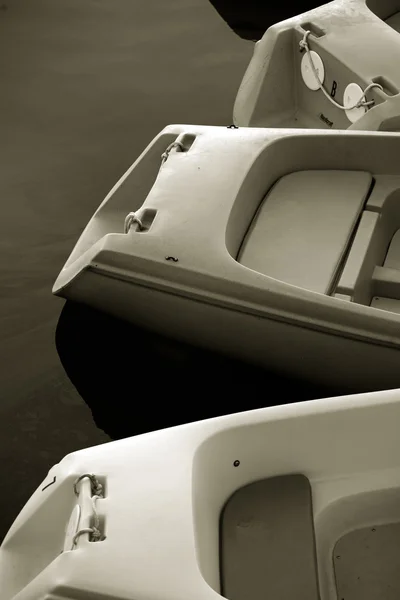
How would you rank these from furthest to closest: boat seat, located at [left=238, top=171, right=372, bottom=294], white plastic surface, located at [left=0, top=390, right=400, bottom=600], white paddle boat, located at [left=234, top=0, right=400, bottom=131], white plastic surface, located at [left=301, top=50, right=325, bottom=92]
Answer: white plastic surface, located at [left=301, top=50, right=325, bottom=92] < white paddle boat, located at [left=234, top=0, right=400, bottom=131] < boat seat, located at [left=238, top=171, right=372, bottom=294] < white plastic surface, located at [left=0, top=390, right=400, bottom=600]

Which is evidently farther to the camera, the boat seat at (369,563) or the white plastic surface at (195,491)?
the boat seat at (369,563)

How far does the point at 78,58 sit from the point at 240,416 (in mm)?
2700

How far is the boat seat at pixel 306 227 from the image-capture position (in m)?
2.08

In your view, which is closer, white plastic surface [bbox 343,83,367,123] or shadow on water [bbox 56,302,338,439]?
shadow on water [bbox 56,302,338,439]

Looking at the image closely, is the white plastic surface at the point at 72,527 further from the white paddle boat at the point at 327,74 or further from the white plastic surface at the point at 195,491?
the white paddle boat at the point at 327,74

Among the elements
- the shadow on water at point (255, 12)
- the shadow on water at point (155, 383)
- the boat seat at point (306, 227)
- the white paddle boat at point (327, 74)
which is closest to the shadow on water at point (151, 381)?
the shadow on water at point (155, 383)

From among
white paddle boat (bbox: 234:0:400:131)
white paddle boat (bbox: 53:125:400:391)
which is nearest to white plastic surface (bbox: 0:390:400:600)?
white paddle boat (bbox: 53:125:400:391)

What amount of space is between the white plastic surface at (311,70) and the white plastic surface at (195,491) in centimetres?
152

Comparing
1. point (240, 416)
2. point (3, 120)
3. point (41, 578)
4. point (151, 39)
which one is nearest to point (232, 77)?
point (151, 39)

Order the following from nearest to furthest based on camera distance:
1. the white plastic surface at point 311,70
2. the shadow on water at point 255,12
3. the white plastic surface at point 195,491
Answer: the white plastic surface at point 195,491 < the white plastic surface at point 311,70 < the shadow on water at point 255,12

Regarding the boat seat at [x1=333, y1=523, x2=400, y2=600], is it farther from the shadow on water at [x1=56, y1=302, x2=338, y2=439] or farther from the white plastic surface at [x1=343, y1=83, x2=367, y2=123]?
the white plastic surface at [x1=343, y1=83, x2=367, y2=123]

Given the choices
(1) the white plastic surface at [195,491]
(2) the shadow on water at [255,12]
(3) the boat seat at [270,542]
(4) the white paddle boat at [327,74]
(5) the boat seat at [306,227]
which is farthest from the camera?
(2) the shadow on water at [255,12]

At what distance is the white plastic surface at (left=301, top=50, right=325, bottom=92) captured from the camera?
264cm

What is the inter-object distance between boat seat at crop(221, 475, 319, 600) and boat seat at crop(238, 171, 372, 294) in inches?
27.2
